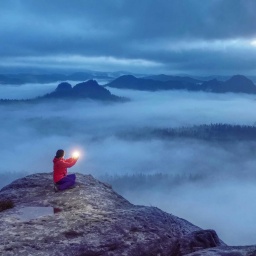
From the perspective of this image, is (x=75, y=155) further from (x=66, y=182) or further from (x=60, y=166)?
(x=66, y=182)

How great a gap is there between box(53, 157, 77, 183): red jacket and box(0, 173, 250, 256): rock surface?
142cm

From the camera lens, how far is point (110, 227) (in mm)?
21422

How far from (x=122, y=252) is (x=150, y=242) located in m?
1.90

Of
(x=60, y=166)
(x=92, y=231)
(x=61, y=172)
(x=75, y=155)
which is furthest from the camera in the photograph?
(x=60, y=166)

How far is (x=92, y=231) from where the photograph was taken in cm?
2081

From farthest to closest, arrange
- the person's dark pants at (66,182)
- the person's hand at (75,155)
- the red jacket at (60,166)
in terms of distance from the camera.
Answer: the person's dark pants at (66,182)
the red jacket at (60,166)
the person's hand at (75,155)

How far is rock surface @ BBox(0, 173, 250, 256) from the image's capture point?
19.3 metres

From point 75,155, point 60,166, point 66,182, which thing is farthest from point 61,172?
point 75,155

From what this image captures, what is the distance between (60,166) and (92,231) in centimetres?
857

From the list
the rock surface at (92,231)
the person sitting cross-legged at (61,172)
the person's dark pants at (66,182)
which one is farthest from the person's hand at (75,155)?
the rock surface at (92,231)

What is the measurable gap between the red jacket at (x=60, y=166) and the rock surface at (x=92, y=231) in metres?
1.42

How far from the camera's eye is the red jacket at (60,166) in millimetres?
27844

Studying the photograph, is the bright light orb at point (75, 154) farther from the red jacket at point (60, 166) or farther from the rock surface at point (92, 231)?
the rock surface at point (92, 231)

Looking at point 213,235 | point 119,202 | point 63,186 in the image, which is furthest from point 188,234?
point 63,186
